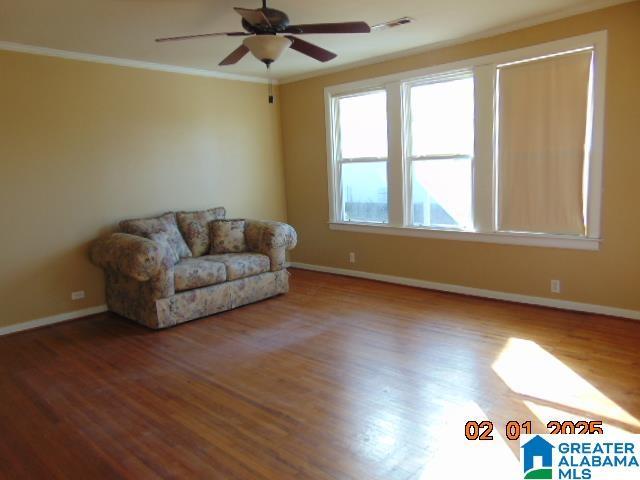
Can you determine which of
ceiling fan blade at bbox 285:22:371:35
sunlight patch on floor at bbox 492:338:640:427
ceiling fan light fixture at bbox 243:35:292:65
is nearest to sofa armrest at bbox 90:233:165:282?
ceiling fan light fixture at bbox 243:35:292:65

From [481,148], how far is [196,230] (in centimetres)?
308

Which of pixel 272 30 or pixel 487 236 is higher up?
pixel 272 30

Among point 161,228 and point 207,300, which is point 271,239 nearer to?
point 207,300

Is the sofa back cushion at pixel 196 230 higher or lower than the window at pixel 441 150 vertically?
lower

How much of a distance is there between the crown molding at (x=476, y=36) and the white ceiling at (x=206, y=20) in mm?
19

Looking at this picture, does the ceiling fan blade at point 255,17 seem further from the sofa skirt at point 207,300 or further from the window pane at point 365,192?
the window pane at point 365,192

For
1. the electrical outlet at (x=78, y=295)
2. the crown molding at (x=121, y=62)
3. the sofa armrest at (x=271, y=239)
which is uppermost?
the crown molding at (x=121, y=62)

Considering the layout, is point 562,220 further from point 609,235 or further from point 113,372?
point 113,372

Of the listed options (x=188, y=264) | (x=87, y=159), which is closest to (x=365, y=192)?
(x=188, y=264)

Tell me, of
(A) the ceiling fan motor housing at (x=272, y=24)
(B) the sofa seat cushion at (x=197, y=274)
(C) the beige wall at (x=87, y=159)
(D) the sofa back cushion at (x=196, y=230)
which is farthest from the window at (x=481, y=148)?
(A) the ceiling fan motor housing at (x=272, y=24)

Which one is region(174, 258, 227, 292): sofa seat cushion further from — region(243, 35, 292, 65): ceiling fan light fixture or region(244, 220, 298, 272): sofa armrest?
region(243, 35, 292, 65): ceiling fan light fixture

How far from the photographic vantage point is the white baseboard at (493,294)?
4066 mm

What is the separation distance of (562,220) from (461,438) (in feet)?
8.51

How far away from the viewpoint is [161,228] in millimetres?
4945
